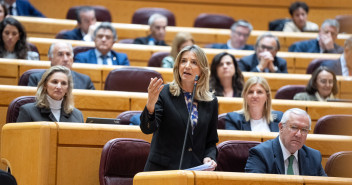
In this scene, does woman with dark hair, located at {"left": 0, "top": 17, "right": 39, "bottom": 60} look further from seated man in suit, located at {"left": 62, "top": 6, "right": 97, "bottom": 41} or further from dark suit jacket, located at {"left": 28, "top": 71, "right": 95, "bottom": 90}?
seated man in suit, located at {"left": 62, "top": 6, "right": 97, "bottom": 41}

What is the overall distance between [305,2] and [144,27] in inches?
58.3

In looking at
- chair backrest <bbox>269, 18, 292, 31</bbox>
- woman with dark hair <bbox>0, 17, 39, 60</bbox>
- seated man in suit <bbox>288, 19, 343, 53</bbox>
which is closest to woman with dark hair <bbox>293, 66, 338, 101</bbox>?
seated man in suit <bbox>288, 19, 343, 53</bbox>

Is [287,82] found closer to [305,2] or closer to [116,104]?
[116,104]

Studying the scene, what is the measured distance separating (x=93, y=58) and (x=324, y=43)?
1.51 meters

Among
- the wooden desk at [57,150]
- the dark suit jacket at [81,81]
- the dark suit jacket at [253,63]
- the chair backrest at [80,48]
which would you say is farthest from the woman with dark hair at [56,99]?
the dark suit jacket at [253,63]

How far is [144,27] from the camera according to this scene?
4.31 meters

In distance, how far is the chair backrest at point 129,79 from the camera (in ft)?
9.78

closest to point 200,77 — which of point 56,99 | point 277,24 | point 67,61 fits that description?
point 56,99

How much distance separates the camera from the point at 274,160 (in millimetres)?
1973

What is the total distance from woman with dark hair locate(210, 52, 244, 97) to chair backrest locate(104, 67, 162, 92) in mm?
291

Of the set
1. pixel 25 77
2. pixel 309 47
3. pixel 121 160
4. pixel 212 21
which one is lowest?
pixel 121 160

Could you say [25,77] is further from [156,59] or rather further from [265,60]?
[265,60]

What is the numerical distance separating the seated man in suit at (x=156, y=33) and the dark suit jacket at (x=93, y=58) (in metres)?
0.49

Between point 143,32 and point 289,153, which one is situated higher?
point 143,32
